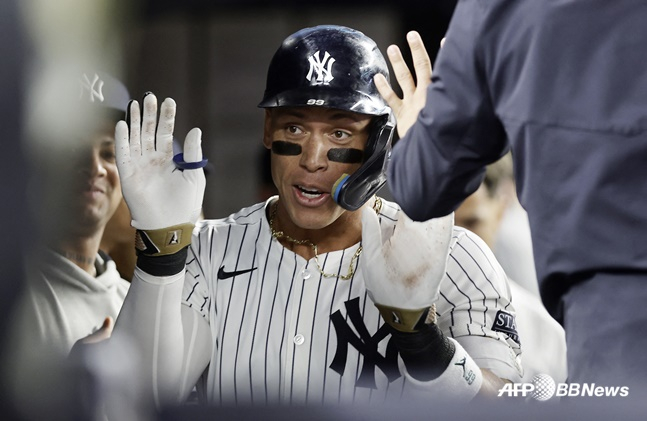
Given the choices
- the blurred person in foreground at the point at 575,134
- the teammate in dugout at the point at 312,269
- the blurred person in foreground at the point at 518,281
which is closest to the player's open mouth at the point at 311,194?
the teammate in dugout at the point at 312,269

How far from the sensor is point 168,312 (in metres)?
2.06

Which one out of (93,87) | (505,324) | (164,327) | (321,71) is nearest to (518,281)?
(505,324)

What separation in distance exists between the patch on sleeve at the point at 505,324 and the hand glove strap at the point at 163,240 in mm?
673

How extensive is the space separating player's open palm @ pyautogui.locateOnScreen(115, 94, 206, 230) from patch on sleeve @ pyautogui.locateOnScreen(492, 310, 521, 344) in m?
0.69

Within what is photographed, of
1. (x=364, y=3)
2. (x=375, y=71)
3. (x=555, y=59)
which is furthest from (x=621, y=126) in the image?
(x=375, y=71)

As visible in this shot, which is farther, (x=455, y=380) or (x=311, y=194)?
(x=311, y=194)

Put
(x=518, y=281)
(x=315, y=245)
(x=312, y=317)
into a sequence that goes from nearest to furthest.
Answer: (x=312, y=317) → (x=315, y=245) → (x=518, y=281)

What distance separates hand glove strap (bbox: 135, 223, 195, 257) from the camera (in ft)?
6.66

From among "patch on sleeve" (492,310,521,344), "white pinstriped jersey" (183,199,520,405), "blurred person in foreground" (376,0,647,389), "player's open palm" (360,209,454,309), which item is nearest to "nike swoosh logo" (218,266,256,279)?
"white pinstriped jersey" (183,199,520,405)

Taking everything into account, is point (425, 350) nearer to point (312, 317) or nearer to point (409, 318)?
point (409, 318)

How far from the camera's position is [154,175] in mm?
2041

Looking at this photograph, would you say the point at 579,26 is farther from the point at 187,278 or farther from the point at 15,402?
the point at 187,278

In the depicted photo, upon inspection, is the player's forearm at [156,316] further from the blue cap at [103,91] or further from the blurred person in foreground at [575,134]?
the blurred person in foreground at [575,134]

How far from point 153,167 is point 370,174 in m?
0.46
